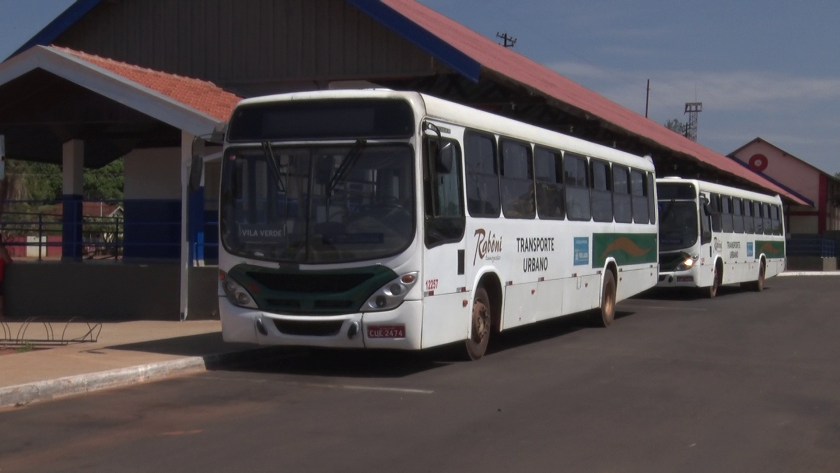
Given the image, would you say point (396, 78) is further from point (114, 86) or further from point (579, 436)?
point (579, 436)

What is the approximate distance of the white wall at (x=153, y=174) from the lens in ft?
75.4

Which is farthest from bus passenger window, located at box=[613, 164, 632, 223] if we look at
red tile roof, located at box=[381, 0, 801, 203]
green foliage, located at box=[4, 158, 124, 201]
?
green foliage, located at box=[4, 158, 124, 201]

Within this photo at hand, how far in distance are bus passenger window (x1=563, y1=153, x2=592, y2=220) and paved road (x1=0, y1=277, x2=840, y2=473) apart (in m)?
2.59

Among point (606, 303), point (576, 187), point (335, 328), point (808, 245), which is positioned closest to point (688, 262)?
point (606, 303)

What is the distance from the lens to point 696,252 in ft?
78.8

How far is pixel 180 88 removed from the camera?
17781mm

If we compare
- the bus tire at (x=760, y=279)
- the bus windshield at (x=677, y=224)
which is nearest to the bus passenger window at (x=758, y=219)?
the bus tire at (x=760, y=279)

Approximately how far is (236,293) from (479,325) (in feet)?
9.95

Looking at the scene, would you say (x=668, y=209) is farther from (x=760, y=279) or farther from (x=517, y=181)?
(x=517, y=181)

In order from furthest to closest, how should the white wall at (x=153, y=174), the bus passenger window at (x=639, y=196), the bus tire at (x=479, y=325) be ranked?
the white wall at (x=153, y=174), the bus passenger window at (x=639, y=196), the bus tire at (x=479, y=325)

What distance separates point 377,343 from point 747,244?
20721 millimetres

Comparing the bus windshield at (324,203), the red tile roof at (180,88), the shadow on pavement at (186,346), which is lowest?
the shadow on pavement at (186,346)

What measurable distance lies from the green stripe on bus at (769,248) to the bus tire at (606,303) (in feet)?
45.4

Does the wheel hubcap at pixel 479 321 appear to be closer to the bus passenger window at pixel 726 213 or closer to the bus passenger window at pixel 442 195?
the bus passenger window at pixel 442 195
